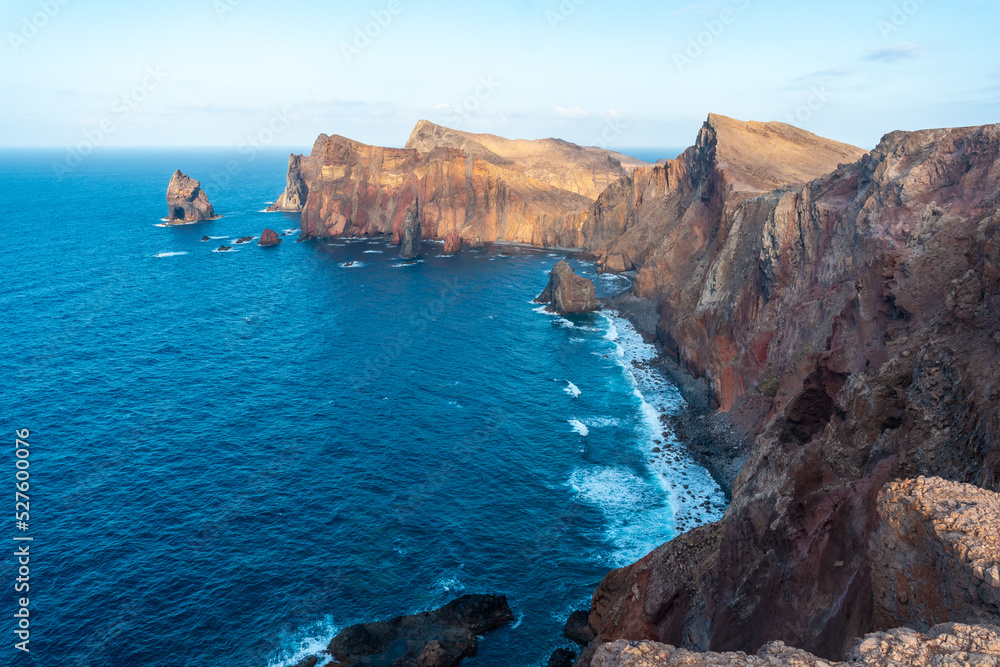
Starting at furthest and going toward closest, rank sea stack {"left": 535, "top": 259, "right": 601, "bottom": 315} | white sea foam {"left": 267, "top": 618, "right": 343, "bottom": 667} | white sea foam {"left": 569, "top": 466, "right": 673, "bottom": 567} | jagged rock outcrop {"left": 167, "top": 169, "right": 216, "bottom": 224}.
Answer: jagged rock outcrop {"left": 167, "top": 169, "right": 216, "bottom": 224}
sea stack {"left": 535, "top": 259, "right": 601, "bottom": 315}
white sea foam {"left": 569, "top": 466, "right": 673, "bottom": 567}
white sea foam {"left": 267, "top": 618, "right": 343, "bottom": 667}

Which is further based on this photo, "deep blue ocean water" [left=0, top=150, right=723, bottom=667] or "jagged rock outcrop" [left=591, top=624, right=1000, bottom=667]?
"deep blue ocean water" [left=0, top=150, right=723, bottom=667]

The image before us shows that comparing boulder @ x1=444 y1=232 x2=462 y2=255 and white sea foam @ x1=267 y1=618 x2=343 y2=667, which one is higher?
boulder @ x1=444 y1=232 x2=462 y2=255

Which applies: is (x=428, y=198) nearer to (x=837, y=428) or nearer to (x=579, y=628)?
(x=579, y=628)

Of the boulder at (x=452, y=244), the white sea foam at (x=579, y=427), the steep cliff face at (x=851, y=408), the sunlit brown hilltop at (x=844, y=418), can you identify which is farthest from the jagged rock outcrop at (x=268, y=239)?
the steep cliff face at (x=851, y=408)

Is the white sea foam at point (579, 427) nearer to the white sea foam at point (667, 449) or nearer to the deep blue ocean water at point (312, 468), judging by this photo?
the deep blue ocean water at point (312, 468)

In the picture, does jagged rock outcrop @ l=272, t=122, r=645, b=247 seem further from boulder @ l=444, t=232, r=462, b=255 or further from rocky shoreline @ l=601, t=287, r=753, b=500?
rocky shoreline @ l=601, t=287, r=753, b=500

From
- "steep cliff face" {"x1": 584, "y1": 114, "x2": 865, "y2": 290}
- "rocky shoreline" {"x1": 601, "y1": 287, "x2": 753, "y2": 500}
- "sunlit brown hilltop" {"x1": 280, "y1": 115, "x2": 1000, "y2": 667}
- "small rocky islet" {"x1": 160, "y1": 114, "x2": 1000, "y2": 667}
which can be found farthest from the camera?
"steep cliff face" {"x1": 584, "y1": 114, "x2": 865, "y2": 290}

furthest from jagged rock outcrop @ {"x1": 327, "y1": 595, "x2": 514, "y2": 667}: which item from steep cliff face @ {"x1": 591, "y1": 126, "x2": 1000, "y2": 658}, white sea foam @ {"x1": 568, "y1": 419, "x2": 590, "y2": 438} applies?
white sea foam @ {"x1": 568, "y1": 419, "x2": 590, "y2": 438}
